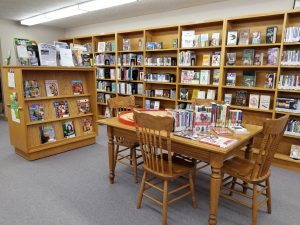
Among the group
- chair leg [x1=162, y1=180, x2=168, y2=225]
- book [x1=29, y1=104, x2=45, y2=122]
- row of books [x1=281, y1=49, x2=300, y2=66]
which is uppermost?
row of books [x1=281, y1=49, x2=300, y2=66]

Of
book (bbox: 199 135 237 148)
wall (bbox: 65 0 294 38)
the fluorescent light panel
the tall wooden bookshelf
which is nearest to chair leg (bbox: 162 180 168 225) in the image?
book (bbox: 199 135 237 148)

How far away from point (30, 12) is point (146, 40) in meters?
2.69

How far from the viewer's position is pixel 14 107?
10.9 feet

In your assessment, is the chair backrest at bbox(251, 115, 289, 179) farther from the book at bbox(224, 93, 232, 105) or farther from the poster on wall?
the poster on wall

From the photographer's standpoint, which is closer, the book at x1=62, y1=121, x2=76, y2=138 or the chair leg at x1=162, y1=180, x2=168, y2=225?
the chair leg at x1=162, y1=180, x2=168, y2=225

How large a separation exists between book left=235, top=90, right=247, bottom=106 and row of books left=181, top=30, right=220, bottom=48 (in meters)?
0.91

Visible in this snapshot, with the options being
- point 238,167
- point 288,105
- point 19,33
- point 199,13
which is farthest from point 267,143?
point 19,33

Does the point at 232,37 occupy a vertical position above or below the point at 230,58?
above

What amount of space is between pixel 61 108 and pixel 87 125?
0.58 m

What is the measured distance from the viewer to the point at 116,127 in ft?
8.05

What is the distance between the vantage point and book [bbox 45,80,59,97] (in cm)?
352

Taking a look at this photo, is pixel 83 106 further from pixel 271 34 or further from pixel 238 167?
pixel 271 34

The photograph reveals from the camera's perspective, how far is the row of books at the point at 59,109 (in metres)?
3.36

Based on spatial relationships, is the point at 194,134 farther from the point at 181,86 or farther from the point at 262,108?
the point at 181,86
